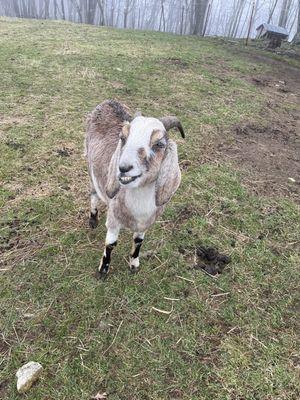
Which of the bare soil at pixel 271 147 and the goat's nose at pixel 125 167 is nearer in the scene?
the goat's nose at pixel 125 167

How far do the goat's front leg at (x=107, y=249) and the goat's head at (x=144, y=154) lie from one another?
27.2 inches

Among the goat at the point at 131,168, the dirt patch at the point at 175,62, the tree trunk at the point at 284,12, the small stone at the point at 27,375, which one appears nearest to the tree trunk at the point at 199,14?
the tree trunk at the point at 284,12

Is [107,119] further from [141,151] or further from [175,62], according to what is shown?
[175,62]

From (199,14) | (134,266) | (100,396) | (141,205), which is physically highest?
(141,205)

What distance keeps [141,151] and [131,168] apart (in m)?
0.14

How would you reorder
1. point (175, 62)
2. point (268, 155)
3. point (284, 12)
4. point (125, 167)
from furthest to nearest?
point (284, 12) < point (175, 62) < point (268, 155) < point (125, 167)

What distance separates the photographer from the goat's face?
223 cm

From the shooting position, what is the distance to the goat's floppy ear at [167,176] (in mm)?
2562

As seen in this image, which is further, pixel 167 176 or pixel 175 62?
pixel 175 62

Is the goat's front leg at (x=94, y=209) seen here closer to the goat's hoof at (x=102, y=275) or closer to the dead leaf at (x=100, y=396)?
the goat's hoof at (x=102, y=275)

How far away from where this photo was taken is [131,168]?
2211mm

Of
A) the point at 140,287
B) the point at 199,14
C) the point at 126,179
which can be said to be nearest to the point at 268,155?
the point at 140,287

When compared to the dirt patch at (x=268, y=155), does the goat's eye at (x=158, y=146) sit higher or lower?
higher

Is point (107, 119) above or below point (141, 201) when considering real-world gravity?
above
